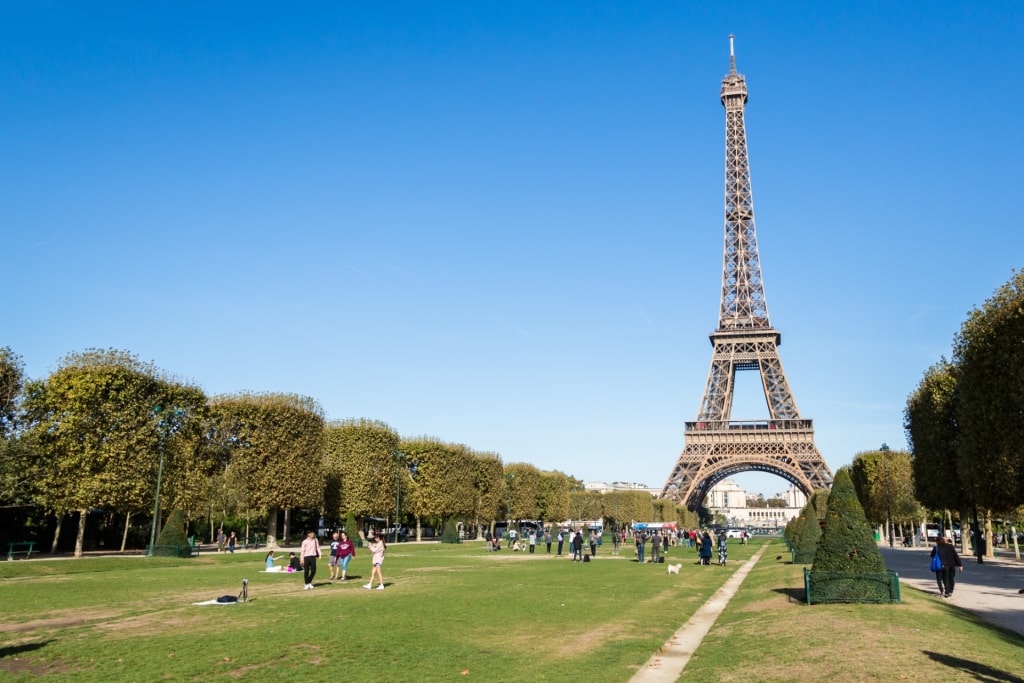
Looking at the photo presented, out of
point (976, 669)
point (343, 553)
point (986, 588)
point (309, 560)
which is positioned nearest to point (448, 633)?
point (976, 669)

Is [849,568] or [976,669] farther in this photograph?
[849,568]

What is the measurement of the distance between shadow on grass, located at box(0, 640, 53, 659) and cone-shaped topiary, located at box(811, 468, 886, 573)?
56.8 ft

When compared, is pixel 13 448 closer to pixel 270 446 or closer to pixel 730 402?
pixel 270 446

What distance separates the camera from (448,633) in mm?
15992

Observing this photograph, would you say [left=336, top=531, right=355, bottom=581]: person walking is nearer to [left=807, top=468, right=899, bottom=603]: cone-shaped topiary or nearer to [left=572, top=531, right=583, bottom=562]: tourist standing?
[left=807, top=468, right=899, bottom=603]: cone-shaped topiary

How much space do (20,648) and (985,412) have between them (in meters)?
35.8

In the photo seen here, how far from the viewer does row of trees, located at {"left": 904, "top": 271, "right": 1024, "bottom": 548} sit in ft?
104

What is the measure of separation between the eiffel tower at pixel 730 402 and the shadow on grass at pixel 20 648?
296 feet

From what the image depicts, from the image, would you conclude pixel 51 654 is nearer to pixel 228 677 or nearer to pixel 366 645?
pixel 228 677

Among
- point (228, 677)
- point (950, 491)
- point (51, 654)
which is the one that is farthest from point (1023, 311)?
point (51, 654)

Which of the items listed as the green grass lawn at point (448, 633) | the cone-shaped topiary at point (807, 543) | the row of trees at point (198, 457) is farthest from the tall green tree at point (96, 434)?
the cone-shaped topiary at point (807, 543)

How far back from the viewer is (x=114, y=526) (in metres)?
56.5

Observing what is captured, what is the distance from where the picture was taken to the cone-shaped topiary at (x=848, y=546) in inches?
763

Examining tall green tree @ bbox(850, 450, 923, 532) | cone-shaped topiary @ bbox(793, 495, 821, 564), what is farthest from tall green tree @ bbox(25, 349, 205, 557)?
tall green tree @ bbox(850, 450, 923, 532)
